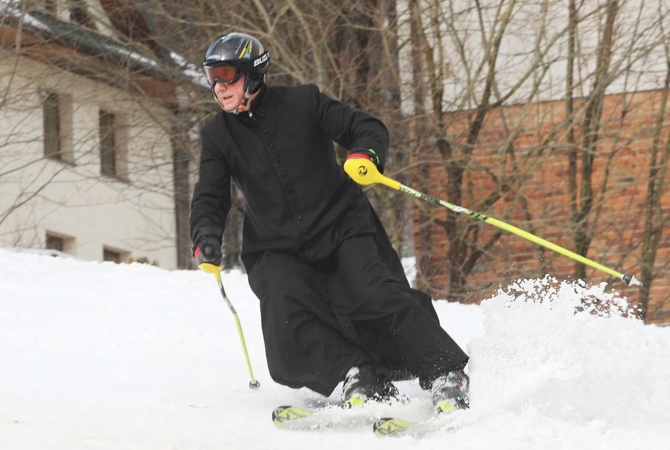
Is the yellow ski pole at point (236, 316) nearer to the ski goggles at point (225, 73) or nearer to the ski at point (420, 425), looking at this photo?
the ski goggles at point (225, 73)

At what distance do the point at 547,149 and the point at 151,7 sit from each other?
4667 mm

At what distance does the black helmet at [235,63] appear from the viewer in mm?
5566

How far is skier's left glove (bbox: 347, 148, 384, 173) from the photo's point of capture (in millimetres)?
5406

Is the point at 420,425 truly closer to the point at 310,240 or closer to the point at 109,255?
the point at 310,240

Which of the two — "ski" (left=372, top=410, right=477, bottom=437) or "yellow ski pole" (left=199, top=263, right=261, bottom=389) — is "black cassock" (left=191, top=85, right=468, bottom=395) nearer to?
"yellow ski pole" (left=199, top=263, right=261, bottom=389)

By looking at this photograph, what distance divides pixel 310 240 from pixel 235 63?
79 cm

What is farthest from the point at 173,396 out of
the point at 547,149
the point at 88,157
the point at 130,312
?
the point at 88,157

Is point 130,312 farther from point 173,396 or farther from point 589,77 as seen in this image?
point 589,77

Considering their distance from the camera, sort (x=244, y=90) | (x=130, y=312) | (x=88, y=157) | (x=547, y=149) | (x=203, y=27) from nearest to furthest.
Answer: (x=244, y=90) → (x=130, y=312) → (x=547, y=149) → (x=203, y=27) → (x=88, y=157)

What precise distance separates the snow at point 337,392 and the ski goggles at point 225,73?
1.33 m

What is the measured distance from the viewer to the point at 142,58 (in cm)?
1531

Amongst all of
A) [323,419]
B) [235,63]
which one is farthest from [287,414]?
[235,63]

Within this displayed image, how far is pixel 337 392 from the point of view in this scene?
19.9 feet

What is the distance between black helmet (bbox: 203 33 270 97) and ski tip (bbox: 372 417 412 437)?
4.97 feet
